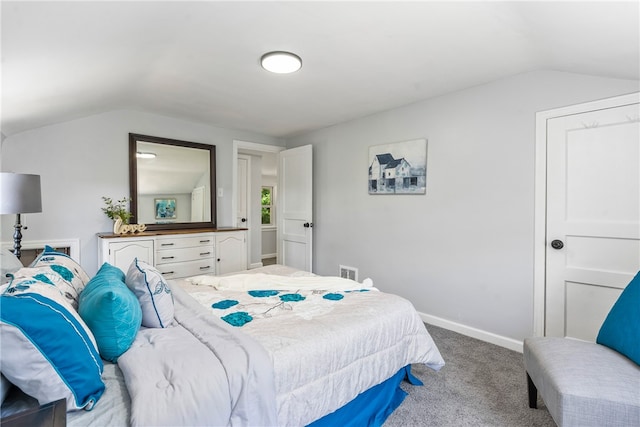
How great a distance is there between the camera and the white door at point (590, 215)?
213 centimetres

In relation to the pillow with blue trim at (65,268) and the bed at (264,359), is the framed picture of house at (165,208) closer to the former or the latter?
the bed at (264,359)

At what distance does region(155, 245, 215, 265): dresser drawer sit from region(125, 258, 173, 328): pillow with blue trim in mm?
2024

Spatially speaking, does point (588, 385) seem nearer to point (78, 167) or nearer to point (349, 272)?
point (349, 272)

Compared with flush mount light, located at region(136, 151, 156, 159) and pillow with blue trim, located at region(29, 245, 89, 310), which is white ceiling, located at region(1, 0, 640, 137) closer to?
flush mount light, located at region(136, 151, 156, 159)

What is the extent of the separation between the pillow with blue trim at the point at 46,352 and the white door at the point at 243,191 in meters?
4.65

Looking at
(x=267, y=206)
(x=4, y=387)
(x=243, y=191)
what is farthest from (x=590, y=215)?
(x=267, y=206)

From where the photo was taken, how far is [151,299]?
4.88 feet

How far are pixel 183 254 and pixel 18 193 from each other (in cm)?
181

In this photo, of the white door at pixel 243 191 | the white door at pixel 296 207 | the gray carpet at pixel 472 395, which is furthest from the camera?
the white door at pixel 243 191

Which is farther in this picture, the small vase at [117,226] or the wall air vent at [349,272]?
the wall air vent at [349,272]

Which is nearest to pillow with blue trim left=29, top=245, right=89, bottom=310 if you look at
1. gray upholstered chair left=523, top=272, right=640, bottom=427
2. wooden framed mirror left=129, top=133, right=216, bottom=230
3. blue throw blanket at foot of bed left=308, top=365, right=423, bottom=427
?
blue throw blanket at foot of bed left=308, top=365, right=423, bottom=427

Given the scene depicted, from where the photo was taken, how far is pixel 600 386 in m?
1.33

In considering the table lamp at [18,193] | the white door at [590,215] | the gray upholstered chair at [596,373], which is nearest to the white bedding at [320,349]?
the gray upholstered chair at [596,373]

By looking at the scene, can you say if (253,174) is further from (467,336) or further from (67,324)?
(67,324)
